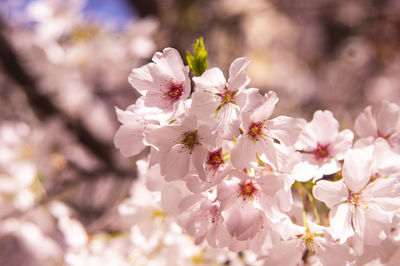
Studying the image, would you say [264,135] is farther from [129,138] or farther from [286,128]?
[129,138]

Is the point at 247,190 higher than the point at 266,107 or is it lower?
lower

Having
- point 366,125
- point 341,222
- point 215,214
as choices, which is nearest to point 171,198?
point 215,214

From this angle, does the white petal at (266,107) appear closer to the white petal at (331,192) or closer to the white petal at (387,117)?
the white petal at (331,192)

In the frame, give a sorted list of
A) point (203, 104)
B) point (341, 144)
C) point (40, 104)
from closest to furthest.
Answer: point (203, 104) → point (341, 144) → point (40, 104)

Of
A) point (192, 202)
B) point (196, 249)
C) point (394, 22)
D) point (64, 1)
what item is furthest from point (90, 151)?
point (394, 22)

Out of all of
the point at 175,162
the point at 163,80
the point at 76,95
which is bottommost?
the point at 76,95

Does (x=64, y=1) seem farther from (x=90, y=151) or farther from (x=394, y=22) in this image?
(x=394, y=22)

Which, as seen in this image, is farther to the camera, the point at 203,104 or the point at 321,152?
the point at 321,152
